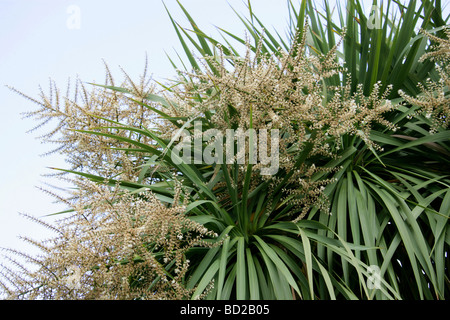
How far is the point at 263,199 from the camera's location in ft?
5.87

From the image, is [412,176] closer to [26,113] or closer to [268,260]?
[268,260]

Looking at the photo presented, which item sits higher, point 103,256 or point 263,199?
point 263,199

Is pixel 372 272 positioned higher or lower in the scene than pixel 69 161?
lower

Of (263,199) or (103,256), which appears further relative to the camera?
(263,199)

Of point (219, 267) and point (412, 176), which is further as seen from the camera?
point (412, 176)

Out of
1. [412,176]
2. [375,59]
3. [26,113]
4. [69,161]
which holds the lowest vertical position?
[412,176]

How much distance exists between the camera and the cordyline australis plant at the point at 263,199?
1332 millimetres

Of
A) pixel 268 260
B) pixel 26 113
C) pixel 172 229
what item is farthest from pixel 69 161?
pixel 268 260

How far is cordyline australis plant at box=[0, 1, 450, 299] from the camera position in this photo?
1.33m

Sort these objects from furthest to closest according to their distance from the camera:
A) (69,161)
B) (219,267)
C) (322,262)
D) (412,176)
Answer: (69,161) → (412,176) → (322,262) → (219,267)

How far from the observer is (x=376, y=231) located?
1615 millimetres
